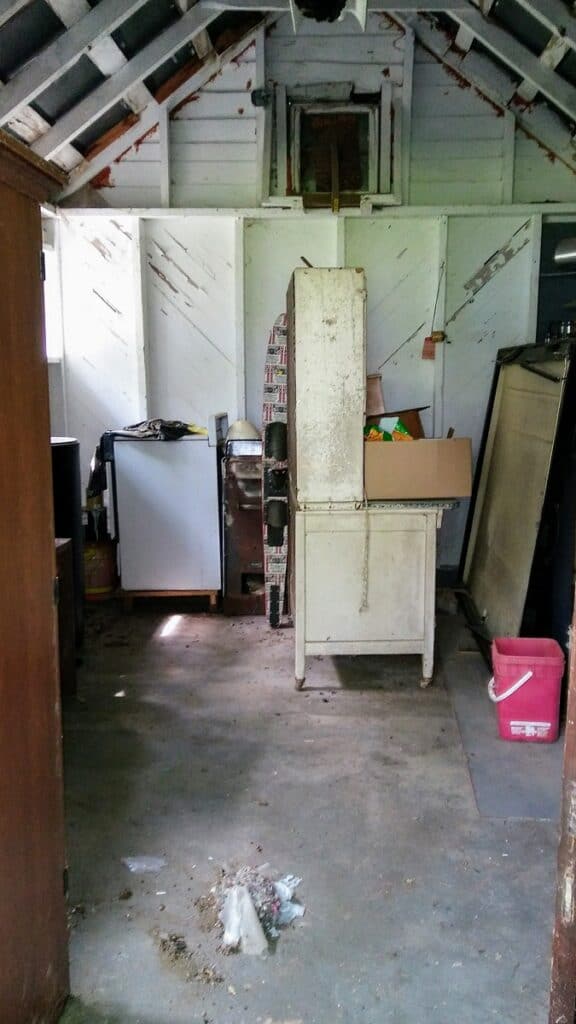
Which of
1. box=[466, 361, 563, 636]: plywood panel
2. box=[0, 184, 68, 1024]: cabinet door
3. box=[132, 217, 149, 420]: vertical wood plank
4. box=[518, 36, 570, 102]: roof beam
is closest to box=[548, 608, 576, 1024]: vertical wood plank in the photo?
box=[0, 184, 68, 1024]: cabinet door

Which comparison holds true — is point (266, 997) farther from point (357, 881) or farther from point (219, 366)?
point (219, 366)

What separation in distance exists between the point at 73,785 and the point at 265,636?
170 centimetres

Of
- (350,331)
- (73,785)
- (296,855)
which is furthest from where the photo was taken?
(350,331)

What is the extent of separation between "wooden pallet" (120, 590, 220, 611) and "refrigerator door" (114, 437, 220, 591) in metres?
0.02

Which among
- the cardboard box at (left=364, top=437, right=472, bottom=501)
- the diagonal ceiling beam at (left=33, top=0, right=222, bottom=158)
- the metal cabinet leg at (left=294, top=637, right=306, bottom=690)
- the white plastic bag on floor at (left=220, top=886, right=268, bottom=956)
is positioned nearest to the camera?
the white plastic bag on floor at (left=220, top=886, right=268, bottom=956)

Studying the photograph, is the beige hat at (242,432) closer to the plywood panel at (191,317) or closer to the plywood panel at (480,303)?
the plywood panel at (191,317)

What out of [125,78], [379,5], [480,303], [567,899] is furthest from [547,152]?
[567,899]

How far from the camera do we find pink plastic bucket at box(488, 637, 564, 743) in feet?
9.37

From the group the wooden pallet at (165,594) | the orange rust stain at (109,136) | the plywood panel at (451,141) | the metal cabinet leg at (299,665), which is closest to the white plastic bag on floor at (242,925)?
the metal cabinet leg at (299,665)

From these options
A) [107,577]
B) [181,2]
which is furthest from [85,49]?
Result: [107,577]

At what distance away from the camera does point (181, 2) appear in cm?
387

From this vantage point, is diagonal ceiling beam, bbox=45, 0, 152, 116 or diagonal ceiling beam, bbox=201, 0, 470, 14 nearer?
diagonal ceiling beam, bbox=45, 0, 152, 116

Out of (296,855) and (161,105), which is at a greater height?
(161,105)

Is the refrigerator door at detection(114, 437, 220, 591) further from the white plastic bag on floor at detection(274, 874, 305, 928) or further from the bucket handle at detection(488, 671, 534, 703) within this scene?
the white plastic bag on floor at detection(274, 874, 305, 928)
